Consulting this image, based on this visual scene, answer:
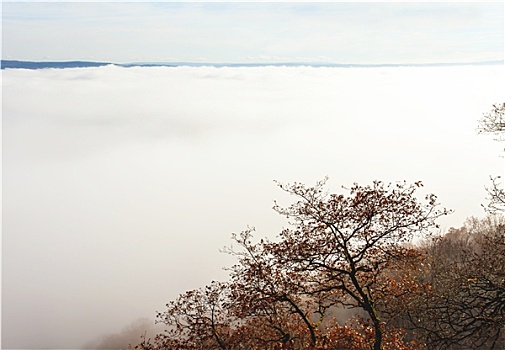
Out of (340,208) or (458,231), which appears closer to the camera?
(340,208)

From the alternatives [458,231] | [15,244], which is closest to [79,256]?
[15,244]

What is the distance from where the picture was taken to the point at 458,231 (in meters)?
25.5

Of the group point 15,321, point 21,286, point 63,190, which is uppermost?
point 63,190

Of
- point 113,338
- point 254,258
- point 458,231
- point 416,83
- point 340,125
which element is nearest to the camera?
point 254,258

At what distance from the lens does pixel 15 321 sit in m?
51.3

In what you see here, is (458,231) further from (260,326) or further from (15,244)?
(15,244)

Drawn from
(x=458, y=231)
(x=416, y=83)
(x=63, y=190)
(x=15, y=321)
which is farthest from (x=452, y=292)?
(x=416, y=83)

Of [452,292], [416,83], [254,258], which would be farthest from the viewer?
[416,83]

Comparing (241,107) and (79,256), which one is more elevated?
(241,107)

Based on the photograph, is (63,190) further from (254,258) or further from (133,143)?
(254,258)

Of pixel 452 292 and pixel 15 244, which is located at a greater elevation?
pixel 15 244

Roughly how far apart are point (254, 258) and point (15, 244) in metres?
90.0

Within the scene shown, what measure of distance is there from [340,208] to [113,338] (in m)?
29.7

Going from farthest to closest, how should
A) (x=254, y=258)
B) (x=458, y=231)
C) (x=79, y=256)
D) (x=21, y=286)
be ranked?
(x=79, y=256) < (x=21, y=286) < (x=458, y=231) < (x=254, y=258)
